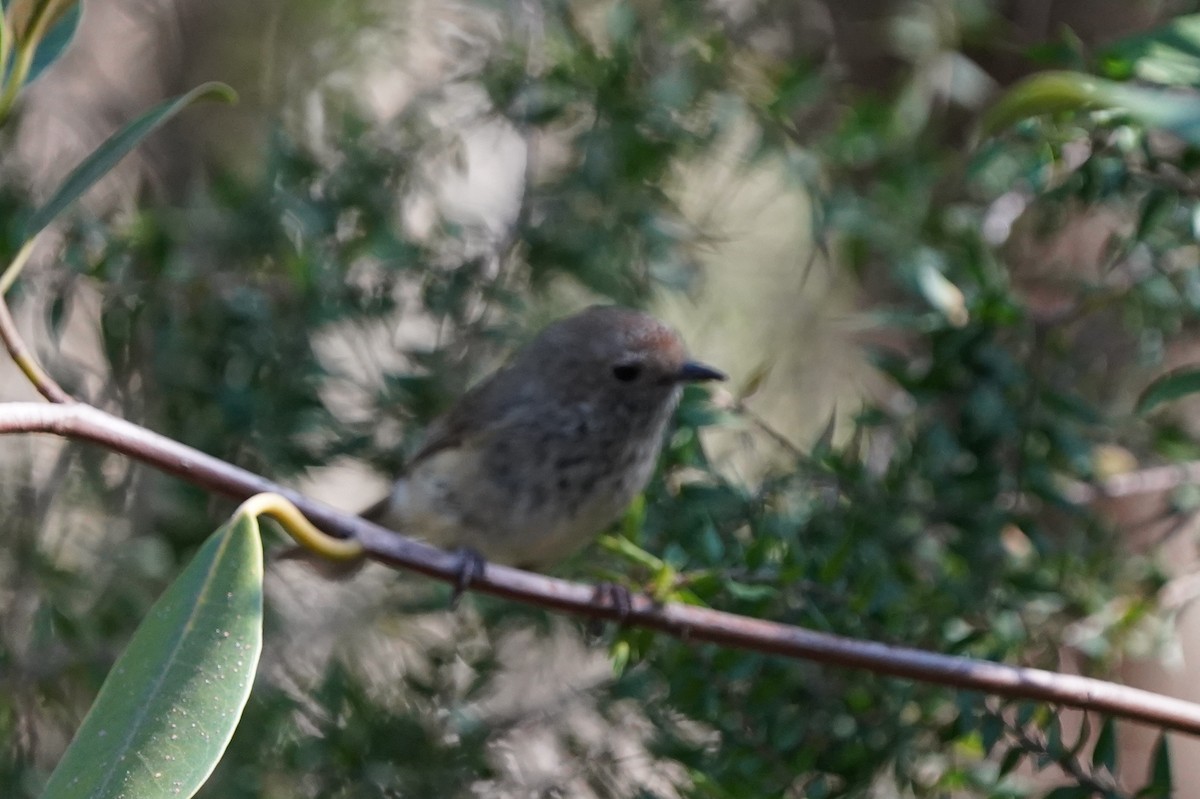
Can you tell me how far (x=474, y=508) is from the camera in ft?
11.1

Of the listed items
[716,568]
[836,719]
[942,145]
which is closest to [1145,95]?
[716,568]

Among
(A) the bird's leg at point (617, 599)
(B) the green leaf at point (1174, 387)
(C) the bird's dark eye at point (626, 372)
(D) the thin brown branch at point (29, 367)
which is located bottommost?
(C) the bird's dark eye at point (626, 372)

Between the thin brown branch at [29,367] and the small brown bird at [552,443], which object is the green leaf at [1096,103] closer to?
the thin brown branch at [29,367]

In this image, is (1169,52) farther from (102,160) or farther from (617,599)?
(102,160)

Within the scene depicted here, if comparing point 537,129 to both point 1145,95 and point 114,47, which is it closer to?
point 1145,95

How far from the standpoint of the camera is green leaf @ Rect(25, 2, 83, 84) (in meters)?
1.98

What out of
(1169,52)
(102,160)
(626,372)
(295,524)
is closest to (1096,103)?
(1169,52)

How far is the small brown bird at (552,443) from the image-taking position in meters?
3.27

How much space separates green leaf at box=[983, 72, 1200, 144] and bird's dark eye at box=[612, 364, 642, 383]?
166 cm

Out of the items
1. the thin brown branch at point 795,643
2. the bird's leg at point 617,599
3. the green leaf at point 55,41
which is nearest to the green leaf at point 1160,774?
the thin brown branch at point 795,643

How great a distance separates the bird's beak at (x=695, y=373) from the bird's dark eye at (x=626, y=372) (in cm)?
12

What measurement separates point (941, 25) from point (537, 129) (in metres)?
1.15

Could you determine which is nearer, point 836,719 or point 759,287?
point 836,719

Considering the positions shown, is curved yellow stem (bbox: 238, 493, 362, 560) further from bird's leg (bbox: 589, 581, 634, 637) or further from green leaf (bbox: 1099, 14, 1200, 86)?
green leaf (bbox: 1099, 14, 1200, 86)
